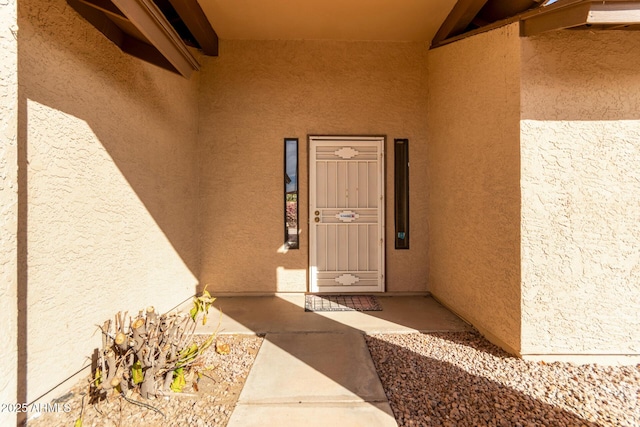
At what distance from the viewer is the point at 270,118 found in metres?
5.18

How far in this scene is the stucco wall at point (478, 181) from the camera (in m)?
3.19

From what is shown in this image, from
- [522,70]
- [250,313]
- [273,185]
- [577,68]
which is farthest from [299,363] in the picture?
[577,68]

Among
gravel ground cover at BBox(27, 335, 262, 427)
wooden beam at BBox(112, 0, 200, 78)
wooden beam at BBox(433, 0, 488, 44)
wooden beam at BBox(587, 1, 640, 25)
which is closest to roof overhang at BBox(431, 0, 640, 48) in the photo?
wooden beam at BBox(587, 1, 640, 25)

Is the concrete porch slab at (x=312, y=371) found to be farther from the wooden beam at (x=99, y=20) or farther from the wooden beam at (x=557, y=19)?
the wooden beam at (x=557, y=19)

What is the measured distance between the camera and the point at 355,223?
5.29 m

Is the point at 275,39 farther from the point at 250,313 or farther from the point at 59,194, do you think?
the point at 250,313

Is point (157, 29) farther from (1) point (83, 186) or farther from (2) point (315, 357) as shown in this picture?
(2) point (315, 357)

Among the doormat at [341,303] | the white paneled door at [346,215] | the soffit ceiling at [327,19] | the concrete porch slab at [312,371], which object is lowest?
the concrete porch slab at [312,371]

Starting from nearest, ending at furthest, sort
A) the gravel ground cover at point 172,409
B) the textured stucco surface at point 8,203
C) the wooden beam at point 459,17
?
the textured stucco surface at point 8,203, the gravel ground cover at point 172,409, the wooden beam at point 459,17

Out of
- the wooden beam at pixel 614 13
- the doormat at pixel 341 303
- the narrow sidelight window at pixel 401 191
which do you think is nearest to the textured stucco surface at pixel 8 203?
the doormat at pixel 341 303

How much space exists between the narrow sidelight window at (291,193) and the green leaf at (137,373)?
9.94ft

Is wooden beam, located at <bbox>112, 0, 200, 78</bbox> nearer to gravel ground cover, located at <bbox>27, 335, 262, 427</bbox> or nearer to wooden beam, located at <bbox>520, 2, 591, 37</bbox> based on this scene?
gravel ground cover, located at <bbox>27, 335, 262, 427</bbox>

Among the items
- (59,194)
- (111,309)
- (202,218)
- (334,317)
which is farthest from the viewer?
(202,218)

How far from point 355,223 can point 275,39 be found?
3.63m
